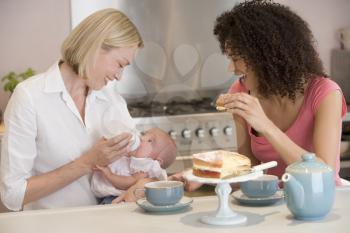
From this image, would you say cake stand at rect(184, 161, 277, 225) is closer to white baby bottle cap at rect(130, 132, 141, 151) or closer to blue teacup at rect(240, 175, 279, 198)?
blue teacup at rect(240, 175, 279, 198)

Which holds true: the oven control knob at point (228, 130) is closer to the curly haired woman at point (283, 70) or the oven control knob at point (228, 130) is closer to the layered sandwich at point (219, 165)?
the curly haired woman at point (283, 70)

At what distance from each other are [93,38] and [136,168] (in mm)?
523

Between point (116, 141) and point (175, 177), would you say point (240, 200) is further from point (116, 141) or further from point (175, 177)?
point (116, 141)

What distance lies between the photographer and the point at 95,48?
2299 millimetres

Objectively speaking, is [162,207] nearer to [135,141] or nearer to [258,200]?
[258,200]

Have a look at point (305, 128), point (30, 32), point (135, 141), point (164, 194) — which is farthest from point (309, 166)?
point (30, 32)

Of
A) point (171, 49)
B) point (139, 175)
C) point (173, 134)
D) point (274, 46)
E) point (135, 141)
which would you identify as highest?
point (274, 46)

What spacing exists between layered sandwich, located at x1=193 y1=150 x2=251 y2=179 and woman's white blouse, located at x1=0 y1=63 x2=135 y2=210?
690 mm

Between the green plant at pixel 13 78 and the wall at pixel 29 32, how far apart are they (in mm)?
101

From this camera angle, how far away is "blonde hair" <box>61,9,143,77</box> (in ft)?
7.50

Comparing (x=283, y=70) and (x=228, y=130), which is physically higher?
(x=283, y=70)

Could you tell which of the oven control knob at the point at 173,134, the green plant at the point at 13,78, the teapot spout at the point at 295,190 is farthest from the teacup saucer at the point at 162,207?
the green plant at the point at 13,78

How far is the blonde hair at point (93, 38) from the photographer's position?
7.50 ft

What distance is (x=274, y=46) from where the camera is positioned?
2363 mm
